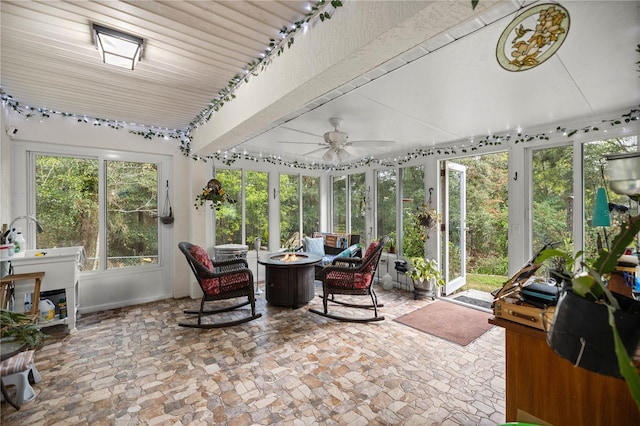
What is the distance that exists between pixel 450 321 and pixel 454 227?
1833 mm

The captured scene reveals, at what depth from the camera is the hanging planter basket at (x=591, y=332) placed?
Result: 692 millimetres

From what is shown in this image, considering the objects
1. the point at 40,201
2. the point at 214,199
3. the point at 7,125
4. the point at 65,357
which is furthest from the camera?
the point at 214,199

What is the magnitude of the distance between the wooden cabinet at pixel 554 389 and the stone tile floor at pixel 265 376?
0.55 m

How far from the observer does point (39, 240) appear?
141 inches

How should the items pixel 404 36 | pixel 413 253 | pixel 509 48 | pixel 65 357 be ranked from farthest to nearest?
pixel 413 253 < pixel 65 357 < pixel 509 48 < pixel 404 36

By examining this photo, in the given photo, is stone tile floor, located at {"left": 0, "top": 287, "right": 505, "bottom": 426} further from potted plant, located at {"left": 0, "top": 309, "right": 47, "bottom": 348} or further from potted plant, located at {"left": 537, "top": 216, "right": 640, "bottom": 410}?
potted plant, located at {"left": 537, "top": 216, "right": 640, "bottom": 410}

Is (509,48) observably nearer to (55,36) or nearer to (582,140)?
(582,140)

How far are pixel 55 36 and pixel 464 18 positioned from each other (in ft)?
8.80

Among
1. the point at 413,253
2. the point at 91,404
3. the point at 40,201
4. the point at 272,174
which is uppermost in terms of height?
the point at 272,174

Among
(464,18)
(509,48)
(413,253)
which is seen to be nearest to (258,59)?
(464,18)

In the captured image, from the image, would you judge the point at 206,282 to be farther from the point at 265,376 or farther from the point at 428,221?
the point at 428,221

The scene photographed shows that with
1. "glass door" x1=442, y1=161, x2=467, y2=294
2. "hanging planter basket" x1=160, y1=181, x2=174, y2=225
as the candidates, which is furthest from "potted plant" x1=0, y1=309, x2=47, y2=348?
"glass door" x1=442, y1=161, x2=467, y2=294

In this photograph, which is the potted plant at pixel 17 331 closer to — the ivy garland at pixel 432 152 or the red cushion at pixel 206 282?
the red cushion at pixel 206 282

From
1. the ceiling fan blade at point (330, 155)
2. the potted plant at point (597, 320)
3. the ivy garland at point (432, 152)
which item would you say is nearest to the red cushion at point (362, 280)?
the ceiling fan blade at point (330, 155)
